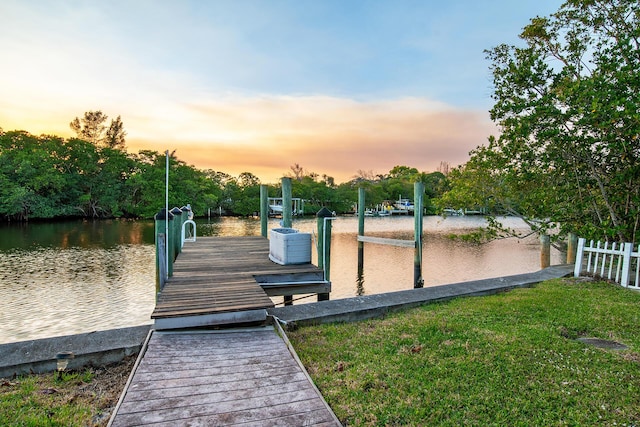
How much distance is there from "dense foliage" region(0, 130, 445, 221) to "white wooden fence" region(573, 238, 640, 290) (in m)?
22.2

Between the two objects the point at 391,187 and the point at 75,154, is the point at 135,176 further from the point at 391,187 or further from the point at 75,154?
the point at 391,187

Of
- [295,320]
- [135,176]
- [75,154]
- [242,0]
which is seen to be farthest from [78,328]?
[75,154]

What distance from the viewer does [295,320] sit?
4.23 metres

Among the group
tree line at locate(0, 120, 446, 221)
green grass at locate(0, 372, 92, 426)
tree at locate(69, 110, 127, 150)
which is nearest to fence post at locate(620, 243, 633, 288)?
green grass at locate(0, 372, 92, 426)

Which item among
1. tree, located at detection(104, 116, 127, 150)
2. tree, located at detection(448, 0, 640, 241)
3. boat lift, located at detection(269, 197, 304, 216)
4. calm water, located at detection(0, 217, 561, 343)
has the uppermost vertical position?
tree, located at detection(104, 116, 127, 150)

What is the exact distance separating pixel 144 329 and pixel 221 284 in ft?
4.74

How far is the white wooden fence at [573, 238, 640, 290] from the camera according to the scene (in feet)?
20.3

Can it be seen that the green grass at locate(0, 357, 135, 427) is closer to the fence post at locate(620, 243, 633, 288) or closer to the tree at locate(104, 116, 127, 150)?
the fence post at locate(620, 243, 633, 288)

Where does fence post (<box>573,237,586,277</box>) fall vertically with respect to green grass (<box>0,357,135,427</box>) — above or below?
above

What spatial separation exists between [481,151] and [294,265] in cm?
628

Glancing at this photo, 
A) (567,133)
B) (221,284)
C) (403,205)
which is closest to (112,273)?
(221,284)

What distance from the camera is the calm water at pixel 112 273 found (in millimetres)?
8180

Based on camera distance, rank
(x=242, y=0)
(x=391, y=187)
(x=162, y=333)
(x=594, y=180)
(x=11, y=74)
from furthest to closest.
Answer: (x=391, y=187), (x=11, y=74), (x=242, y=0), (x=594, y=180), (x=162, y=333)

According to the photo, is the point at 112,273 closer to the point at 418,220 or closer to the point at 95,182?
the point at 418,220
